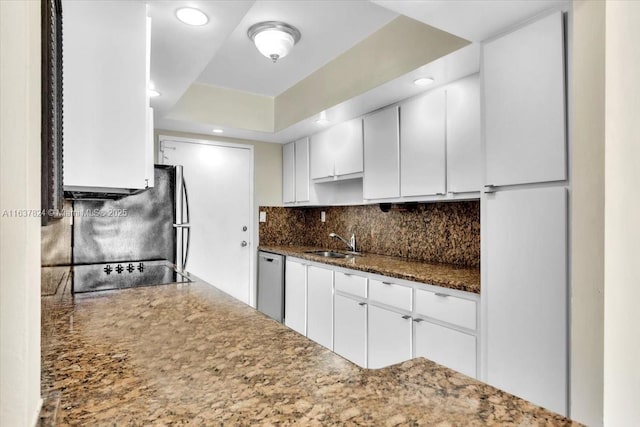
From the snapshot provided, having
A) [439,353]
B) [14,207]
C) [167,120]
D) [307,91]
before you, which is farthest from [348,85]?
[14,207]

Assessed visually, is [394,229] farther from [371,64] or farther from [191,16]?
[191,16]

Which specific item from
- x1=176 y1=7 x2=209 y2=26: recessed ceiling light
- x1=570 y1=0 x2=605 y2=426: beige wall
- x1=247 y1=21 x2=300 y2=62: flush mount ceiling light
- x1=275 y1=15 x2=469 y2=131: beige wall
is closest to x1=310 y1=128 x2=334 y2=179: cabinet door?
x1=275 y1=15 x2=469 y2=131: beige wall

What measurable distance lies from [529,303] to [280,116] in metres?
3.01

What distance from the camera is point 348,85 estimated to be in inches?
112

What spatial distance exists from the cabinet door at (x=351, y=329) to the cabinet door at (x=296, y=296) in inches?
21.5

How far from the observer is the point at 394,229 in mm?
3316

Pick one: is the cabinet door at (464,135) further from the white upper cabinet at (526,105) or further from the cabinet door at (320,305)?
the cabinet door at (320,305)

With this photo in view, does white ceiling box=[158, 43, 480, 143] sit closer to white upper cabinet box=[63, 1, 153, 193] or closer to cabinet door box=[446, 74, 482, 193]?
cabinet door box=[446, 74, 482, 193]

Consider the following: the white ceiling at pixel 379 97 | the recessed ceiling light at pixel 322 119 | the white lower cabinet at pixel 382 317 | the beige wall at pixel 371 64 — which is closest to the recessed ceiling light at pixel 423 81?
the white ceiling at pixel 379 97

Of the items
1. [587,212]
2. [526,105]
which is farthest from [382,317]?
[526,105]

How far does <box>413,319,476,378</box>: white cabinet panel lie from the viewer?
1935mm

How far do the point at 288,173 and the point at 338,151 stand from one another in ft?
3.43

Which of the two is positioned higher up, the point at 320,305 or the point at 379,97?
the point at 379,97

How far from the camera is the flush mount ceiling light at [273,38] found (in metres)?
2.38
